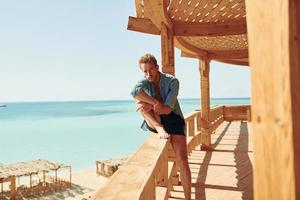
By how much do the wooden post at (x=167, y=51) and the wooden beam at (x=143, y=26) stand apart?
398mm

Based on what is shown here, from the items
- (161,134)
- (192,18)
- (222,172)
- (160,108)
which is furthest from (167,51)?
(222,172)

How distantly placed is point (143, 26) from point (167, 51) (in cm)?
88

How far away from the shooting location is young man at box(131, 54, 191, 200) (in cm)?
325

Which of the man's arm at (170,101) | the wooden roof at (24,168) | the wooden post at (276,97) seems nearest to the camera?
the wooden post at (276,97)

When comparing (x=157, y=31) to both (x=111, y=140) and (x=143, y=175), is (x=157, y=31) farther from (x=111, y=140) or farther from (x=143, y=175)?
(x=111, y=140)

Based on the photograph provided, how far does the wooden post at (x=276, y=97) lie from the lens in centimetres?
104

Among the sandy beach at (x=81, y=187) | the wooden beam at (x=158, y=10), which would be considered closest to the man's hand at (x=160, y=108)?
the wooden beam at (x=158, y=10)

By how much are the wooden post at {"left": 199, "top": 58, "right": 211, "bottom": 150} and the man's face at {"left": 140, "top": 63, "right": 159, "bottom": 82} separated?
19.4 feet

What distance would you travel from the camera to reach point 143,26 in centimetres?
590

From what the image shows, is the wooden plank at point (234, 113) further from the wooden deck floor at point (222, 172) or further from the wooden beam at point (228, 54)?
the wooden beam at point (228, 54)

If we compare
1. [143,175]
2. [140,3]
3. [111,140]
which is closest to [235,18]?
[140,3]

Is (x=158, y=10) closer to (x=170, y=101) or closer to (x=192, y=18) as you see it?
(x=192, y=18)

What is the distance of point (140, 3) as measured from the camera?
201 inches

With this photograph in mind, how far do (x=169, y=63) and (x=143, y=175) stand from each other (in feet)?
12.1
